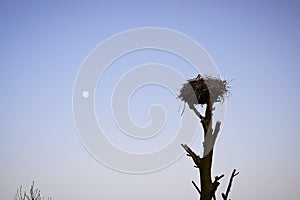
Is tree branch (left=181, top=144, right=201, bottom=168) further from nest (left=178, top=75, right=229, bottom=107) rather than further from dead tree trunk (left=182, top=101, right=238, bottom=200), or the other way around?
nest (left=178, top=75, right=229, bottom=107)

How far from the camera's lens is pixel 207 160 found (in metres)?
8.12

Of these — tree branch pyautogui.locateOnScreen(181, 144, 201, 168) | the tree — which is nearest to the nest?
the tree

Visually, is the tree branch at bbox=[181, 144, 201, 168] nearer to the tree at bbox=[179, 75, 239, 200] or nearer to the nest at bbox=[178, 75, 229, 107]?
the tree at bbox=[179, 75, 239, 200]

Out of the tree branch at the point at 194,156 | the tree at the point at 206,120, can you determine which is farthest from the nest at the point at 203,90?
the tree branch at the point at 194,156

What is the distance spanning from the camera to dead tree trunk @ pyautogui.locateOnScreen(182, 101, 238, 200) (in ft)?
25.4

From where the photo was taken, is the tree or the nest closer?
the tree

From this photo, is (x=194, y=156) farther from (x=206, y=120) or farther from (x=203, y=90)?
(x=203, y=90)

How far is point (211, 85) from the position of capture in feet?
32.2

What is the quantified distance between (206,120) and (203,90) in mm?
1271

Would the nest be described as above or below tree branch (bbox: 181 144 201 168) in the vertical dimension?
above

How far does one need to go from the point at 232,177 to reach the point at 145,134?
15.0 ft

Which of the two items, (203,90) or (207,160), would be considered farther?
(203,90)

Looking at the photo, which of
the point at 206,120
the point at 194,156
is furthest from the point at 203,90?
the point at 194,156

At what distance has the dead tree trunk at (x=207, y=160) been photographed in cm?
774
